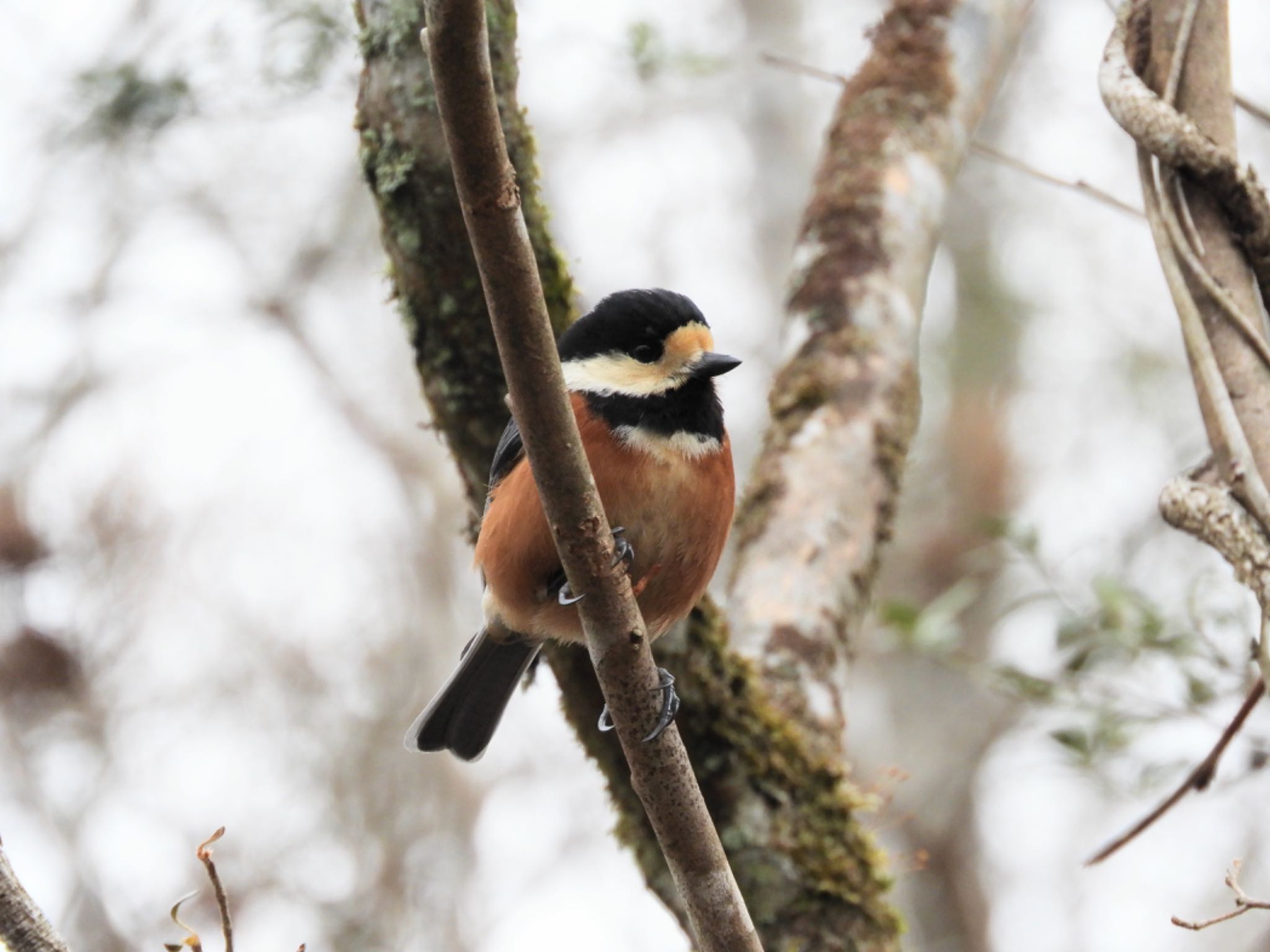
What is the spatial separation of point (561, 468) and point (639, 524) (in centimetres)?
96

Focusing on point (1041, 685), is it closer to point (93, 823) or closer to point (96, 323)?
point (93, 823)

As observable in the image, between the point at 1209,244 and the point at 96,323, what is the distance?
17.8ft

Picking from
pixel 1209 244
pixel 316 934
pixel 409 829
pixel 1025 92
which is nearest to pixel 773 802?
pixel 1209 244

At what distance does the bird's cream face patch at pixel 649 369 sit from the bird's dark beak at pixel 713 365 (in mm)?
15

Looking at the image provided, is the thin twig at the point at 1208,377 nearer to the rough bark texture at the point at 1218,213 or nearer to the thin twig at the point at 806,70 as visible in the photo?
the rough bark texture at the point at 1218,213

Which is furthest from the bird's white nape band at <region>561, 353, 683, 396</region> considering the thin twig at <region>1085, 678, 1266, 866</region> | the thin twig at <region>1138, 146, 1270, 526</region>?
the thin twig at <region>1085, 678, 1266, 866</region>

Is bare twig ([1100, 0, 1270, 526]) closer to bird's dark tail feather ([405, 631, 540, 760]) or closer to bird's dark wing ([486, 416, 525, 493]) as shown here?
bird's dark wing ([486, 416, 525, 493])

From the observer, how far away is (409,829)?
7090 mm

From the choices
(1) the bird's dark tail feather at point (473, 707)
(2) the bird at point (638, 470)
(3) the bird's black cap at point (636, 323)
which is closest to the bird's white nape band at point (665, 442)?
(2) the bird at point (638, 470)

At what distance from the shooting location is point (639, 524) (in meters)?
2.85

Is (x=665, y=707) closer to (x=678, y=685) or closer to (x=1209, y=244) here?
(x=678, y=685)

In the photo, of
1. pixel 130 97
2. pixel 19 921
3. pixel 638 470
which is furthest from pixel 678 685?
pixel 130 97

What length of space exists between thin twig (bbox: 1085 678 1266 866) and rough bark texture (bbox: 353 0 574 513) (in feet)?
5.63

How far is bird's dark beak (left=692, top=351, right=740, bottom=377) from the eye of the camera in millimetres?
2949
